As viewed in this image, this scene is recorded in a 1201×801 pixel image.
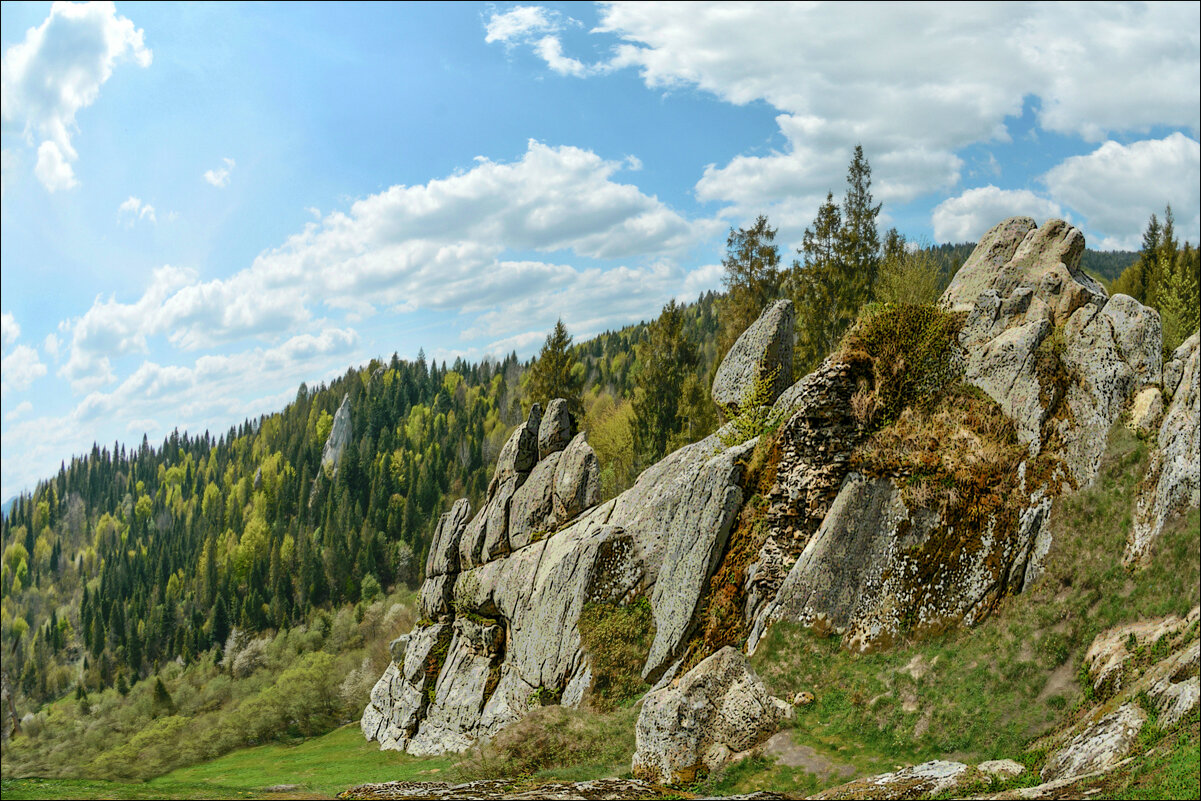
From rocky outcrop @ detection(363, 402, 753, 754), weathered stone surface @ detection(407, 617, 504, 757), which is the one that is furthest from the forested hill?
weathered stone surface @ detection(407, 617, 504, 757)

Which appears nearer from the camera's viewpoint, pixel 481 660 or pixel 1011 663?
pixel 1011 663

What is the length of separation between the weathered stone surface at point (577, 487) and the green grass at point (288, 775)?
13.6 m

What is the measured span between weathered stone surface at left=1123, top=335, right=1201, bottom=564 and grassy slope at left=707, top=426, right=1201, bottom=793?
399 millimetres

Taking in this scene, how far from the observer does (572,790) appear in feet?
68.7

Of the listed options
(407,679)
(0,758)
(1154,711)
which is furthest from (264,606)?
(1154,711)

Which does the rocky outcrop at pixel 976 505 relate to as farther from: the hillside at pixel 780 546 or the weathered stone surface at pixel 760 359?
the weathered stone surface at pixel 760 359

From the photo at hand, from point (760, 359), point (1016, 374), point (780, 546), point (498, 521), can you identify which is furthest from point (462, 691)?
point (1016, 374)

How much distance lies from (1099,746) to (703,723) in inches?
397

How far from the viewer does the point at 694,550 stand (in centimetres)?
2778

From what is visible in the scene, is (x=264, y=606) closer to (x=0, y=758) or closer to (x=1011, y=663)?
(x=0, y=758)

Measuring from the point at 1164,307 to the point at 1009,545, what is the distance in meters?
46.1

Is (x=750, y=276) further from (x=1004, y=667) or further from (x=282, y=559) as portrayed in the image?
(x=282, y=559)

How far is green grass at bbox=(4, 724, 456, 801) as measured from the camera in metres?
32.1

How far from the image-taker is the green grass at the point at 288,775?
32125 millimetres
